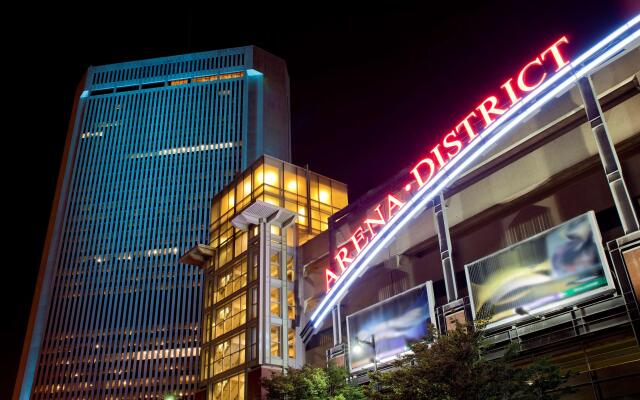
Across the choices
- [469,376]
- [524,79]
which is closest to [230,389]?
[469,376]

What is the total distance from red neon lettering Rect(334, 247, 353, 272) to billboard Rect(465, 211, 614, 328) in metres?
10.7

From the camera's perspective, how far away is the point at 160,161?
160750 millimetres

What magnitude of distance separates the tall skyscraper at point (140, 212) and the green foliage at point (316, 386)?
111m

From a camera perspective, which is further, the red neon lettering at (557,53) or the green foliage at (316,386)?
the green foliage at (316,386)

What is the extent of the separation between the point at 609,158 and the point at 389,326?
639 inches

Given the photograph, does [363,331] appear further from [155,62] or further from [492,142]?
[155,62]

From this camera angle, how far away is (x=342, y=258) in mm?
40531

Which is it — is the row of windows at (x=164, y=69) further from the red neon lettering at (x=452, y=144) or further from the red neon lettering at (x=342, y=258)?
the red neon lettering at (x=452, y=144)

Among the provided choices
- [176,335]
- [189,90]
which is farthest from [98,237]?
[189,90]

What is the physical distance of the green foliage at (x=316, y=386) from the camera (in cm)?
3288

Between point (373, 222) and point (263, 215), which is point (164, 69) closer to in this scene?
point (263, 215)

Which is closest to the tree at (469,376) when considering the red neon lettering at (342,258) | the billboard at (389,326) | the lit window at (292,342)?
the billboard at (389,326)

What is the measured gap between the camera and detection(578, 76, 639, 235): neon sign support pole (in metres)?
24.6

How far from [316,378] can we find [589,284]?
15.3 m
